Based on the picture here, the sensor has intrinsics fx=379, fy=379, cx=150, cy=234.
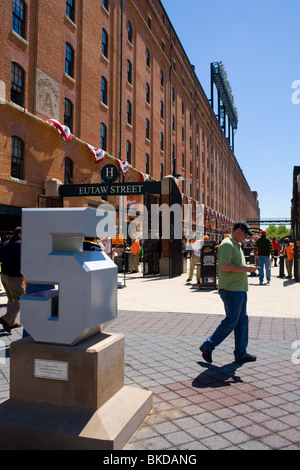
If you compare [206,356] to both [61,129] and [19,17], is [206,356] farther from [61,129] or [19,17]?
[19,17]

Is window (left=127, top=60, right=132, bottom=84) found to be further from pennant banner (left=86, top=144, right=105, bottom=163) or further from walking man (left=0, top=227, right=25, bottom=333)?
walking man (left=0, top=227, right=25, bottom=333)

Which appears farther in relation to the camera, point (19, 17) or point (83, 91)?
point (83, 91)

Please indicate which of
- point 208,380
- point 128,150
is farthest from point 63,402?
point 128,150

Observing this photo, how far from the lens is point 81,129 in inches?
880

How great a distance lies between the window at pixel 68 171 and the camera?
2133 cm

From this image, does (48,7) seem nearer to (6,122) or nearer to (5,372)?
(6,122)

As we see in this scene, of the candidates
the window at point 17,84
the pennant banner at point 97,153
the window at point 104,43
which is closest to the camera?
the window at point 17,84

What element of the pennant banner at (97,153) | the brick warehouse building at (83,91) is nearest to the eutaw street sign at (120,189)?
the brick warehouse building at (83,91)

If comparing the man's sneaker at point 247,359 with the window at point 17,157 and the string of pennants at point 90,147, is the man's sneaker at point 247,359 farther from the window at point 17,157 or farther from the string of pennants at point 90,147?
the string of pennants at point 90,147

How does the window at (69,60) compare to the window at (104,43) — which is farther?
the window at (104,43)

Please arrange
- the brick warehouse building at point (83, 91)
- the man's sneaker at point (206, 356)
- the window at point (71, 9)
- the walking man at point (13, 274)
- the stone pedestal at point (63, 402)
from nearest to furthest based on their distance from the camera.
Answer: the stone pedestal at point (63, 402), the man's sneaker at point (206, 356), the walking man at point (13, 274), the brick warehouse building at point (83, 91), the window at point (71, 9)

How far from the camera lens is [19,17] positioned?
17719 mm

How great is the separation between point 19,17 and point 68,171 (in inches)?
304

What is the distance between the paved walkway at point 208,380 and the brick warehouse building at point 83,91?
40.7 feet
